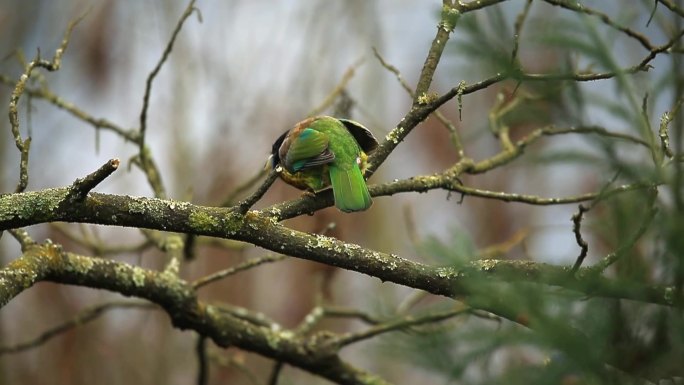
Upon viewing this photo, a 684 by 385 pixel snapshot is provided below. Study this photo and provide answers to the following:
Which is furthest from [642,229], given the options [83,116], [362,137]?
[83,116]

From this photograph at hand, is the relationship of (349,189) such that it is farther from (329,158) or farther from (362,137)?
(362,137)

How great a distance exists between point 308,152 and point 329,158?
0.11 meters

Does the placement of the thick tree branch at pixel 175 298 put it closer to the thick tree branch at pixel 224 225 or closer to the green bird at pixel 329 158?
the thick tree branch at pixel 224 225

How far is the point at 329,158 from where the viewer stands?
3188mm

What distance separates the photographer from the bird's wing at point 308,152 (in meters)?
3.22

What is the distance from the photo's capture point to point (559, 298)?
1495 mm

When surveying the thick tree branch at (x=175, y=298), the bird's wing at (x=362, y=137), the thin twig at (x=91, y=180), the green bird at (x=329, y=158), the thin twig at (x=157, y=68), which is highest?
the thin twig at (x=157, y=68)

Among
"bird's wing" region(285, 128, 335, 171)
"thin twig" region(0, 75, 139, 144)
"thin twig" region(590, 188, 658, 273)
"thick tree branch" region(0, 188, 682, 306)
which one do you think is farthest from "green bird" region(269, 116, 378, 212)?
"thin twig" region(590, 188, 658, 273)

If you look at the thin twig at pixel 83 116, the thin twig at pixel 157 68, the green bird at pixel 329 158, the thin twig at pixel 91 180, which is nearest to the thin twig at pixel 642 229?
the thin twig at pixel 91 180

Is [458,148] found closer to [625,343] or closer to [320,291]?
[320,291]

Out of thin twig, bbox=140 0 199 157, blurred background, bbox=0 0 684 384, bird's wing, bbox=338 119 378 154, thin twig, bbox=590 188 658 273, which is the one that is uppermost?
blurred background, bbox=0 0 684 384

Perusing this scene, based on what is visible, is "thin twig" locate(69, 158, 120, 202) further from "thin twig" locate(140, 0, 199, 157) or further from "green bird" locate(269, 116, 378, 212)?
"thin twig" locate(140, 0, 199, 157)

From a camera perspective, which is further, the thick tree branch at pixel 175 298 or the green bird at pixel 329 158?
the green bird at pixel 329 158

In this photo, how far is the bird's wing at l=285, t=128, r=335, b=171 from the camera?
3.22 metres
